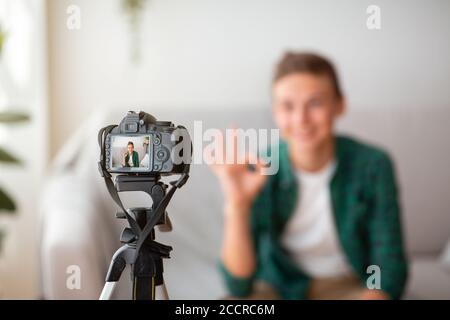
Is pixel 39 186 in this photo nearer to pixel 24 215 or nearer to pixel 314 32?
pixel 24 215

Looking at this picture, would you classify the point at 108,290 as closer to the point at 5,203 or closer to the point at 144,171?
the point at 144,171

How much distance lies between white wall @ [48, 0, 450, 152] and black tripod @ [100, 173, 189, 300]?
1.01m

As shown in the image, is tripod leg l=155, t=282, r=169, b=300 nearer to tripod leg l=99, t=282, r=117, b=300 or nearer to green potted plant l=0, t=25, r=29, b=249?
tripod leg l=99, t=282, r=117, b=300

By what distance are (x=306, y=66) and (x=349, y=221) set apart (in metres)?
0.35

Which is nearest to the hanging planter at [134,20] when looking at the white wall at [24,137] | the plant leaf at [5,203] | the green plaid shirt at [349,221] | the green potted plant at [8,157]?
the white wall at [24,137]

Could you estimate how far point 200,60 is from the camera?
182cm

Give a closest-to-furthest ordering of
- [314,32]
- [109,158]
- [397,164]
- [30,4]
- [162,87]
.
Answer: [109,158], [397,164], [314,32], [30,4], [162,87]

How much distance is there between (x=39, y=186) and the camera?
186 centimetres

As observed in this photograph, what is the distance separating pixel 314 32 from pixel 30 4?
2.96 ft

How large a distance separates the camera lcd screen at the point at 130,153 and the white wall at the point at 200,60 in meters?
1.01

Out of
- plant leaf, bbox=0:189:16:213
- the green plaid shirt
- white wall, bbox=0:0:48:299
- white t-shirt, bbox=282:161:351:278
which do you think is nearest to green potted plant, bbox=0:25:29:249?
plant leaf, bbox=0:189:16:213

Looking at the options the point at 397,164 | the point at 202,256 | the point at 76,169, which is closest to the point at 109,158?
the point at 202,256

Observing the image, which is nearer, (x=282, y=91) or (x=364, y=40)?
(x=282, y=91)

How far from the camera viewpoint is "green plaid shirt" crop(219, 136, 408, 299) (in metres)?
1.12
